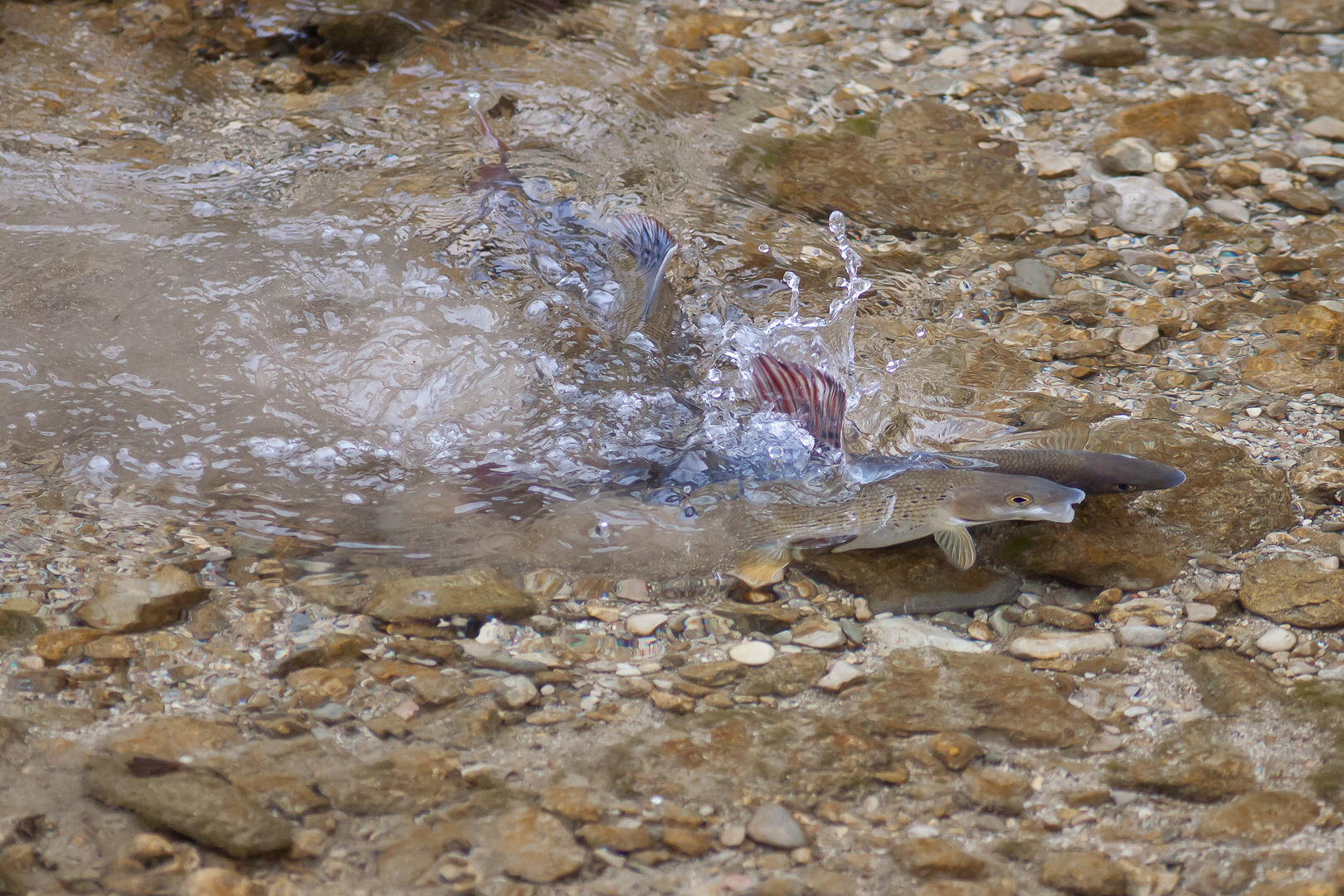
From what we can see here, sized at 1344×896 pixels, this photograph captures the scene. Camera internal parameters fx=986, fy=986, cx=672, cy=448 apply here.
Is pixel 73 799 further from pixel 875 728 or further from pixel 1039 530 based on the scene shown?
pixel 1039 530

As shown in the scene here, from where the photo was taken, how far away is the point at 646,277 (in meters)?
4.34

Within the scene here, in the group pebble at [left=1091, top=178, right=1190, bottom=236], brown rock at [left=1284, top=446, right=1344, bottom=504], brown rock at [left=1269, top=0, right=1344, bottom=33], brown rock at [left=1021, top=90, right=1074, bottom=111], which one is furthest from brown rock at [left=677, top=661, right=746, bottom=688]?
brown rock at [left=1269, top=0, right=1344, bottom=33]

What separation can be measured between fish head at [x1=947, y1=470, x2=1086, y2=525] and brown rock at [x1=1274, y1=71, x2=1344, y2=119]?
12.5 feet

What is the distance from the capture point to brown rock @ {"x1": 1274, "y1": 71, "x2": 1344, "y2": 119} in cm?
550

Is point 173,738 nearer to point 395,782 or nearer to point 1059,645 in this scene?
point 395,782

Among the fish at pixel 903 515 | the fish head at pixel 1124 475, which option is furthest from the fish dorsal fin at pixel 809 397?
the fish head at pixel 1124 475

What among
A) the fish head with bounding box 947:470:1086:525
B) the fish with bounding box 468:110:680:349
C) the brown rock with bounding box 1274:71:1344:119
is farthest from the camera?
the brown rock with bounding box 1274:71:1344:119

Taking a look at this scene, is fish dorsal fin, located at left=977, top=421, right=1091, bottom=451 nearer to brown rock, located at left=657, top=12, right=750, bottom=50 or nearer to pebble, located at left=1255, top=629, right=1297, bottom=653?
pebble, located at left=1255, top=629, right=1297, bottom=653

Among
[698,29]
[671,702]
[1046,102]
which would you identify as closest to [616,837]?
[671,702]

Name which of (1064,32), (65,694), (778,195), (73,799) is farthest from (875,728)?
(1064,32)

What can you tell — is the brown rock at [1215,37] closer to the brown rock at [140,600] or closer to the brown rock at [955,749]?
the brown rock at [955,749]

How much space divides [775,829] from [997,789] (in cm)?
59

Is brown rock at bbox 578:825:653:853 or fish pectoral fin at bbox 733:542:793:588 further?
fish pectoral fin at bbox 733:542:793:588

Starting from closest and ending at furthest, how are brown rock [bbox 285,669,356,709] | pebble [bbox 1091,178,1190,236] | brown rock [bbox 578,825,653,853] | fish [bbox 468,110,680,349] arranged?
brown rock [bbox 578,825,653,853]
brown rock [bbox 285,669,356,709]
fish [bbox 468,110,680,349]
pebble [bbox 1091,178,1190,236]
